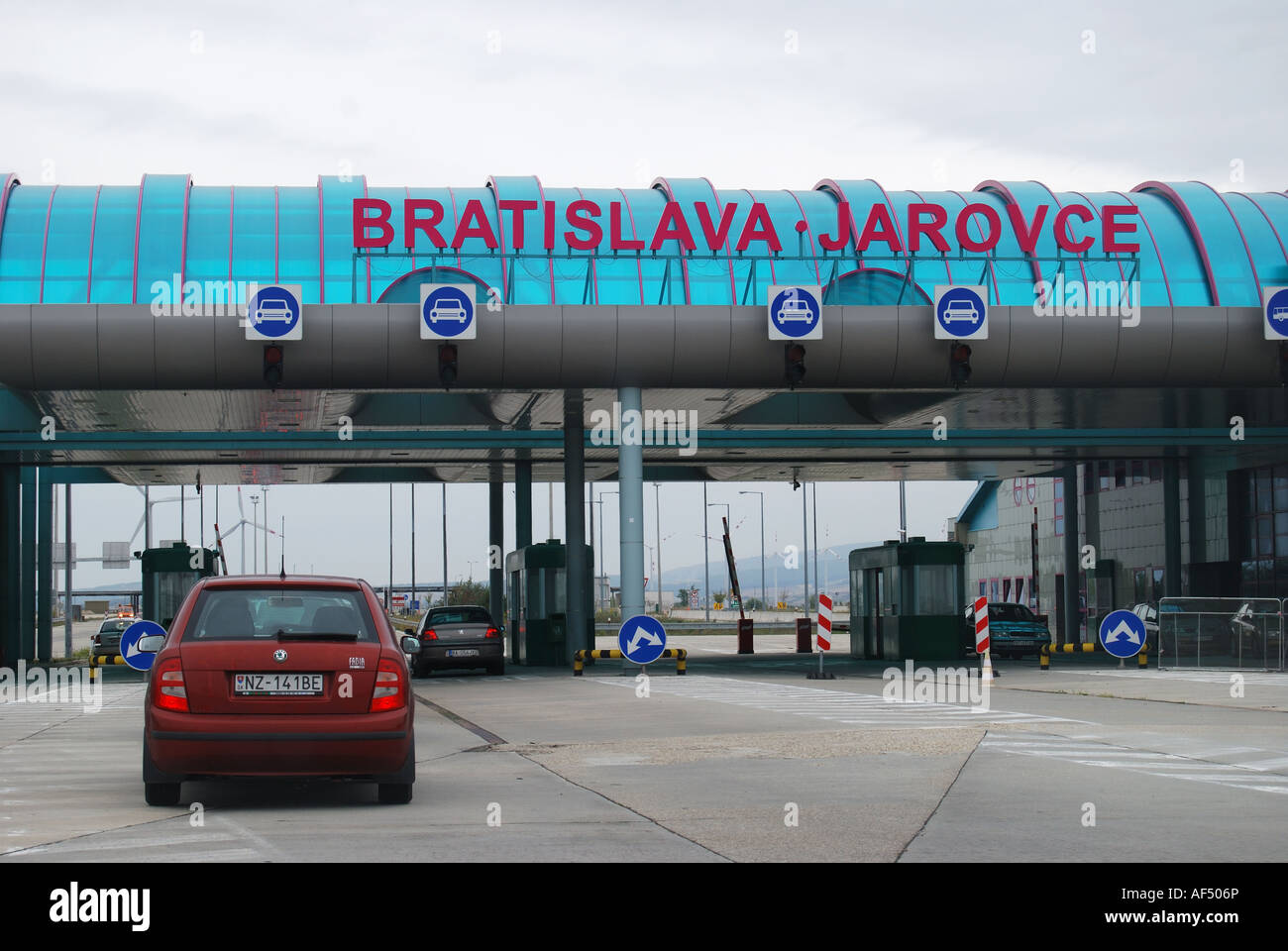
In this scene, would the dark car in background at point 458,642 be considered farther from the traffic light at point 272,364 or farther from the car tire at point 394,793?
the car tire at point 394,793

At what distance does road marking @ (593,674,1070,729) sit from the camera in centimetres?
1766

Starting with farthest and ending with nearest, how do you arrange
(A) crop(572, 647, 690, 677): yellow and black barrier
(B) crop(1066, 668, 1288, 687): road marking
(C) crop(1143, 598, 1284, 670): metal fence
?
(C) crop(1143, 598, 1284, 670): metal fence
(A) crop(572, 647, 690, 677): yellow and black barrier
(B) crop(1066, 668, 1288, 687): road marking

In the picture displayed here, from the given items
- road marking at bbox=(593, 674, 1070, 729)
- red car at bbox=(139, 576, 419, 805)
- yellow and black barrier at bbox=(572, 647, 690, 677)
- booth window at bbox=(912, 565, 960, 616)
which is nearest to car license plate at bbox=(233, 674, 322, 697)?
red car at bbox=(139, 576, 419, 805)

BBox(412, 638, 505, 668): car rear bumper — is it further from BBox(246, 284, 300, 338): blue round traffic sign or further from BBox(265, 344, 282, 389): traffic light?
BBox(246, 284, 300, 338): blue round traffic sign

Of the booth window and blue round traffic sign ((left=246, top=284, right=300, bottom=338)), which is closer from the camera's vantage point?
Answer: blue round traffic sign ((left=246, top=284, right=300, bottom=338))

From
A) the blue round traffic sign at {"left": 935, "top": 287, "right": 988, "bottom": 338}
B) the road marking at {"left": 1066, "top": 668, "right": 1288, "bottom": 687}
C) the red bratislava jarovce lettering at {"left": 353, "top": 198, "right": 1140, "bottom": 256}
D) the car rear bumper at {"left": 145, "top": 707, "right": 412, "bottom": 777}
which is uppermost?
the red bratislava jarovce lettering at {"left": 353, "top": 198, "right": 1140, "bottom": 256}

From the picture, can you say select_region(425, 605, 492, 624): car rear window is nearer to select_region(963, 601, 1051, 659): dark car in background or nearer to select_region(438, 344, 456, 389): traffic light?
select_region(438, 344, 456, 389): traffic light

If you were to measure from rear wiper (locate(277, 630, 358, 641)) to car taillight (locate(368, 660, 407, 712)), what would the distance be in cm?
29

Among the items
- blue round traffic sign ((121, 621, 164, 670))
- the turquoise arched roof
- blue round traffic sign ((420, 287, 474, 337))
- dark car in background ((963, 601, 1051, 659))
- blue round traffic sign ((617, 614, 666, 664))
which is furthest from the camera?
dark car in background ((963, 601, 1051, 659))

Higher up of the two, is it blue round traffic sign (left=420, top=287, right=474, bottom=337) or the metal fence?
blue round traffic sign (left=420, top=287, right=474, bottom=337)
